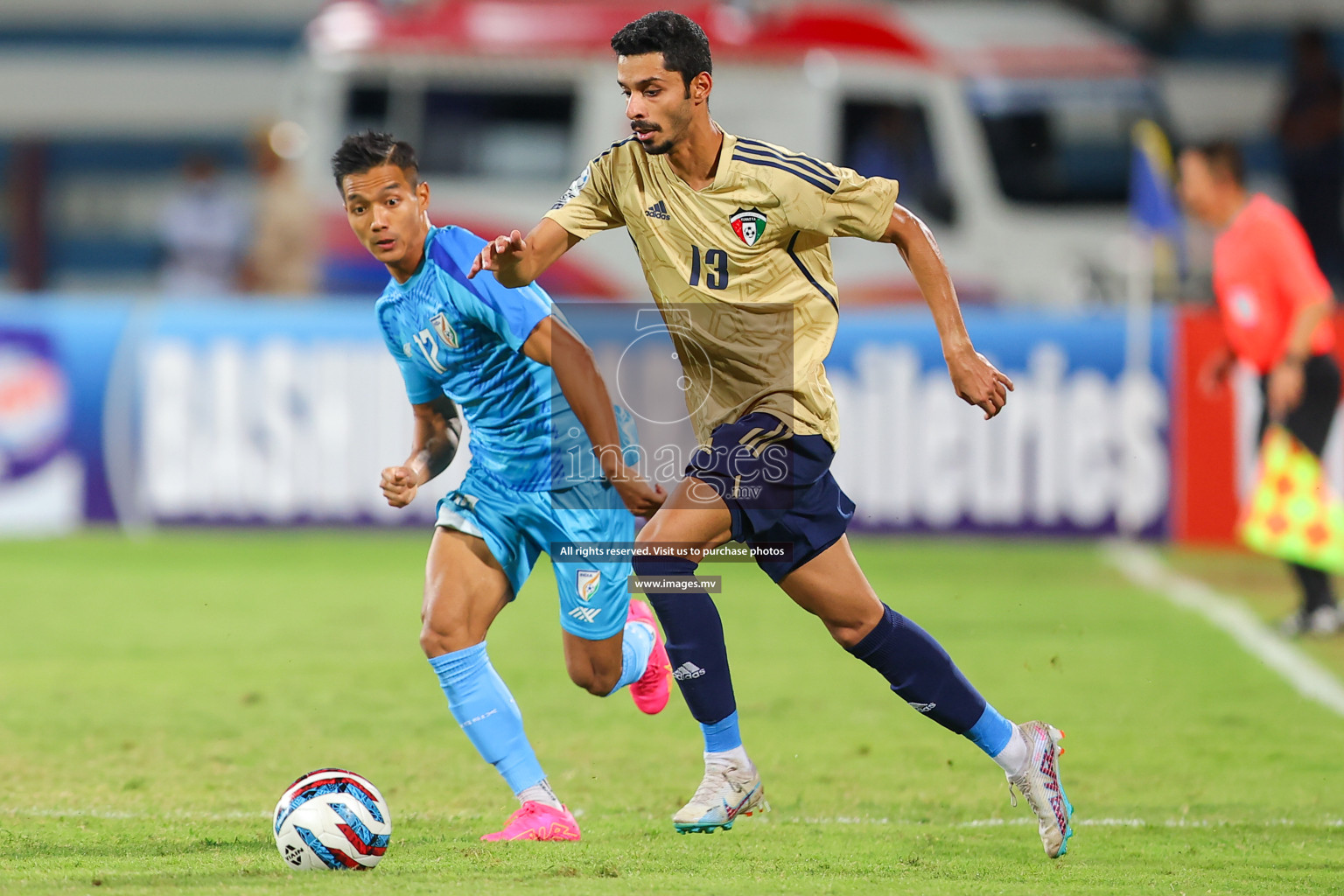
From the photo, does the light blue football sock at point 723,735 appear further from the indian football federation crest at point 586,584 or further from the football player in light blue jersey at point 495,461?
the indian football federation crest at point 586,584

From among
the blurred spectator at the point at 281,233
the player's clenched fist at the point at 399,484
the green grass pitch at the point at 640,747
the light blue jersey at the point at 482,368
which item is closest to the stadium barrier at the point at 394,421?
the green grass pitch at the point at 640,747

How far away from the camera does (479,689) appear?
5.07 m

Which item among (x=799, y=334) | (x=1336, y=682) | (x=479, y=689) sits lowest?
(x=1336, y=682)

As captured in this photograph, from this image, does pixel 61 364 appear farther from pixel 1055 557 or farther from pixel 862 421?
pixel 1055 557

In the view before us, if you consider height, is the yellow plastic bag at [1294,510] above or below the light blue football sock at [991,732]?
below

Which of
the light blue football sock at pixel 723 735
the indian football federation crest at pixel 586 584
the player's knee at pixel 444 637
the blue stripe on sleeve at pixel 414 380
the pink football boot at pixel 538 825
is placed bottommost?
the pink football boot at pixel 538 825

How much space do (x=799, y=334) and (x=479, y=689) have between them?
1.36 m

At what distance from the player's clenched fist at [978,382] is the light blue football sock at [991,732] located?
0.87 meters

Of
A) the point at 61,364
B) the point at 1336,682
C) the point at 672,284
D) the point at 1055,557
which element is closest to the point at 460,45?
the point at 61,364

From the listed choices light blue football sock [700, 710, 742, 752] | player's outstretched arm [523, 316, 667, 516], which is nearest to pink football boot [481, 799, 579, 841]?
light blue football sock [700, 710, 742, 752]

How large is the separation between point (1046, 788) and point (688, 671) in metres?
1.04

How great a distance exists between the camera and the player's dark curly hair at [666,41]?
470 centimetres

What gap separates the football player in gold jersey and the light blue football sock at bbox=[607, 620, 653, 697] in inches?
16.6

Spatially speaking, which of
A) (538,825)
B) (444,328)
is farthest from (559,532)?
(538,825)
